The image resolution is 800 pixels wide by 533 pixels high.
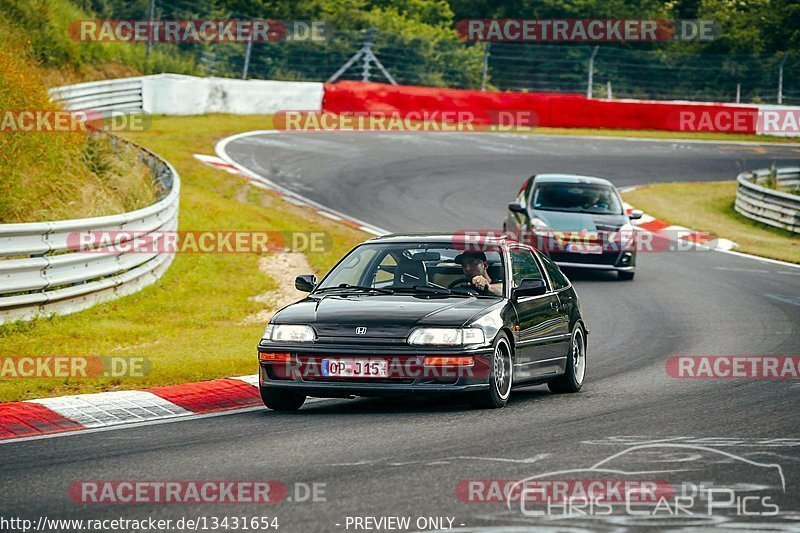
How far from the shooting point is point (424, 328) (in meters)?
8.66

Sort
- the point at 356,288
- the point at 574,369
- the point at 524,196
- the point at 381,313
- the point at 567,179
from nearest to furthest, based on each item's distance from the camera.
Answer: the point at 381,313, the point at 356,288, the point at 574,369, the point at 567,179, the point at 524,196

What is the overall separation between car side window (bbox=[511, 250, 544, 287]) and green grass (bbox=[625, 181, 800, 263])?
42.6 ft

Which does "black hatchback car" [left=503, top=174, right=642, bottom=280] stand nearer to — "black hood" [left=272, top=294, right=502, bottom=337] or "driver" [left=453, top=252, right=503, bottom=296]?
"driver" [left=453, top=252, right=503, bottom=296]

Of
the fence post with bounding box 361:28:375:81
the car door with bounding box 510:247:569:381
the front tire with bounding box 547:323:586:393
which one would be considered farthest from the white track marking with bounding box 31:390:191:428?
the fence post with bounding box 361:28:375:81

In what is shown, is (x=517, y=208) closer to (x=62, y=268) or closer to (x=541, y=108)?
(x=62, y=268)

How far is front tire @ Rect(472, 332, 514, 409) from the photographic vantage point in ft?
29.0

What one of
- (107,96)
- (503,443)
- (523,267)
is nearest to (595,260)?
(523,267)

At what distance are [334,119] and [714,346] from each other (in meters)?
25.3

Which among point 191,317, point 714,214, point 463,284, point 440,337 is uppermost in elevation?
point 463,284

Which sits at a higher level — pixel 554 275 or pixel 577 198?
pixel 554 275

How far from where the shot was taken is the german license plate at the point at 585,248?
1900 cm

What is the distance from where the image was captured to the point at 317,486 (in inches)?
251

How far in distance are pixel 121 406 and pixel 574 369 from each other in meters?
3.77

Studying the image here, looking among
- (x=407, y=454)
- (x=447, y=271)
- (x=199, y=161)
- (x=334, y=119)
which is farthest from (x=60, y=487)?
(x=334, y=119)
